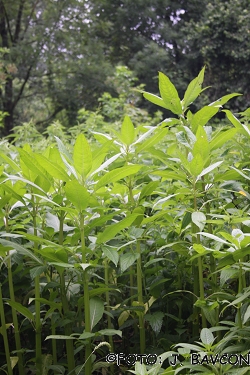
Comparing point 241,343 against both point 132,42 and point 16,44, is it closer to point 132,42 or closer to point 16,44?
point 16,44

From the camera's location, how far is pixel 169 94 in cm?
154

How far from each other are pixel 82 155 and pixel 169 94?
425 millimetres

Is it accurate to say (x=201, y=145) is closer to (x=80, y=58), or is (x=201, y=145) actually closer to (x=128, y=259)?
(x=128, y=259)

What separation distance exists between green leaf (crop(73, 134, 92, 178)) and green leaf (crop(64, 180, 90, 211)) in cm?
11

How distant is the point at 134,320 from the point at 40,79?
19156mm

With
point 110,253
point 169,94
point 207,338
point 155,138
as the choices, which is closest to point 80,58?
point 169,94

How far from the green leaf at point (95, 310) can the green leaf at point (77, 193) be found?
324 millimetres

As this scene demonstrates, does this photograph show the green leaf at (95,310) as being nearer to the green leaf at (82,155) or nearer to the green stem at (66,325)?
the green stem at (66,325)

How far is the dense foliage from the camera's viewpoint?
1260 mm

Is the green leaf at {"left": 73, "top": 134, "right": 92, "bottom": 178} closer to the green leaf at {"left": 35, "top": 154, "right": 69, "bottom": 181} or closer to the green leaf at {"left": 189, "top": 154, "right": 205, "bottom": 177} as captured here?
the green leaf at {"left": 35, "top": 154, "right": 69, "bottom": 181}

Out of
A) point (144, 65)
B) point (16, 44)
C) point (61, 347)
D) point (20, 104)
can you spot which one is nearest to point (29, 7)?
point (16, 44)

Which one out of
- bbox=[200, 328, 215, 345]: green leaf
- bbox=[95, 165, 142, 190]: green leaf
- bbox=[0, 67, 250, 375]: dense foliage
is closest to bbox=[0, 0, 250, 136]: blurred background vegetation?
bbox=[0, 67, 250, 375]: dense foliage

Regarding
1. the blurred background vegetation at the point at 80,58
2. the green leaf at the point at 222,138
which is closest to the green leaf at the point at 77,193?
the green leaf at the point at 222,138

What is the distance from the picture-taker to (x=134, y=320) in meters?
1.61
